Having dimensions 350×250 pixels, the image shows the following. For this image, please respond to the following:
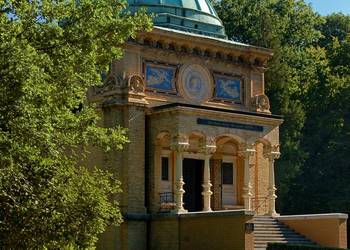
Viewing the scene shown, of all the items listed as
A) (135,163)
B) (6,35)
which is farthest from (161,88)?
(6,35)

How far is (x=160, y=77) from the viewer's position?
30656 mm

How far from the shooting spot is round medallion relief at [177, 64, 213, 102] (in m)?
31.2

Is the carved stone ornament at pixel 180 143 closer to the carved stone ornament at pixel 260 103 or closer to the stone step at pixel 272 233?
the stone step at pixel 272 233

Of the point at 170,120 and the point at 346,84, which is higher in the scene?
the point at 346,84

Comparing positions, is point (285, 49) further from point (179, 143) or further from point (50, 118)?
point (50, 118)

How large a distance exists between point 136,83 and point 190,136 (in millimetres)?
2740

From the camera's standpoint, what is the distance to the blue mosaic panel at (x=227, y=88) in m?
32.2

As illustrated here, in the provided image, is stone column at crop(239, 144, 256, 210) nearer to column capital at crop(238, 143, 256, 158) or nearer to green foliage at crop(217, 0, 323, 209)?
column capital at crop(238, 143, 256, 158)

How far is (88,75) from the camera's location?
18016 mm

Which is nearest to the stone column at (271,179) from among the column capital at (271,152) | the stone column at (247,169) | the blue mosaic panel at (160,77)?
the column capital at (271,152)

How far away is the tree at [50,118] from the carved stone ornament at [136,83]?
10.4 metres

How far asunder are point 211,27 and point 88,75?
16.0m

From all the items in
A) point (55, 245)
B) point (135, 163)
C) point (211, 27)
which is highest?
point (211, 27)

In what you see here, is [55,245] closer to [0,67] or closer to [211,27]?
[0,67]
